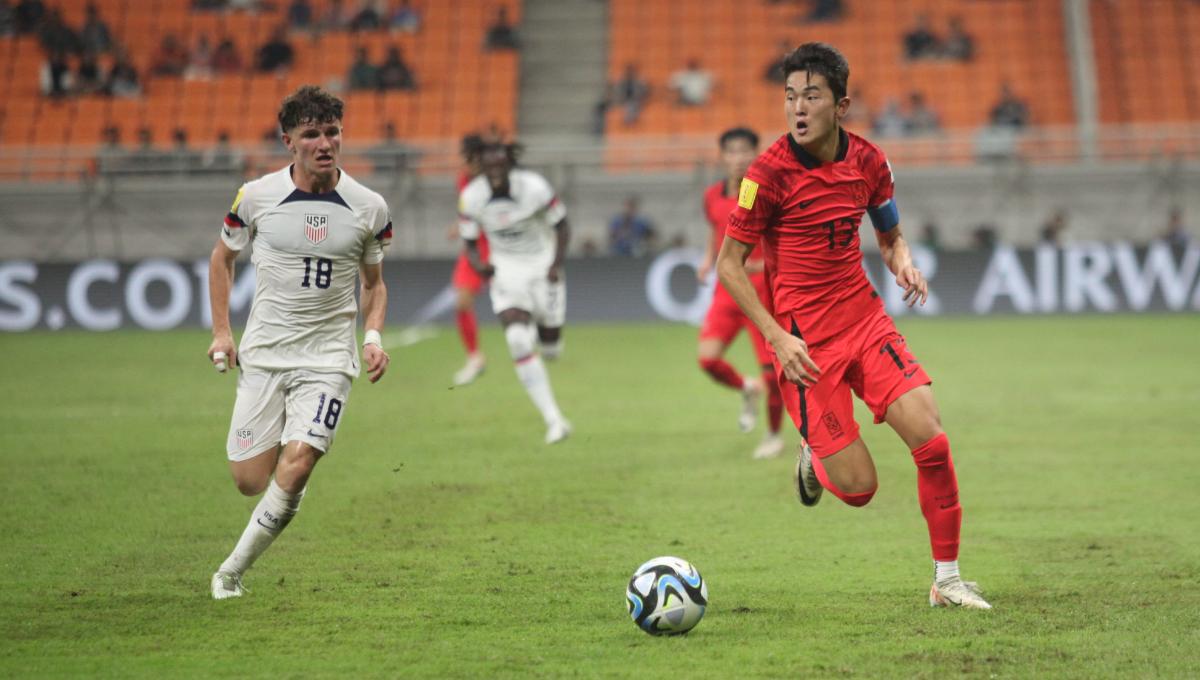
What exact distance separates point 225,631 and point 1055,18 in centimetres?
2946

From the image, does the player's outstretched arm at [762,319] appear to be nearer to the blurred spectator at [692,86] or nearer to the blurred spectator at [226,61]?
the blurred spectator at [692,86]

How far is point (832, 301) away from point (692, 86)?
2421 centimetres

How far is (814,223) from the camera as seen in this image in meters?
6.60

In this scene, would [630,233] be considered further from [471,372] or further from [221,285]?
[221,285]

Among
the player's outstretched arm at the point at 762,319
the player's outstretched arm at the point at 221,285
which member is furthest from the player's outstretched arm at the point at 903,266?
the player's outstretched arm at the point at 221,285

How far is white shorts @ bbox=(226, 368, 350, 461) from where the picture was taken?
6859 mm

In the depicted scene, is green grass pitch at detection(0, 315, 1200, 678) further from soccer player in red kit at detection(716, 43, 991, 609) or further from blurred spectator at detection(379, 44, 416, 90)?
blurred spectator at detection(379, 44, 416, 90)

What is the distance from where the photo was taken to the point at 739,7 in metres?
32.3

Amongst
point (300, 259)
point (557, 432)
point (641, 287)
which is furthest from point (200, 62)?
point (300, 259)

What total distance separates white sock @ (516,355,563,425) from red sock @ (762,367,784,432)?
1.92 metres

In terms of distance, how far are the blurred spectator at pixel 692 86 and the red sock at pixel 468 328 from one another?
14567 mm

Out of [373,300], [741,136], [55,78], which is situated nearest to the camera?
[373,300]

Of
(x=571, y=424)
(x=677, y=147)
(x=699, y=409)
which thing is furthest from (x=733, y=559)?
(x=677, y=147)

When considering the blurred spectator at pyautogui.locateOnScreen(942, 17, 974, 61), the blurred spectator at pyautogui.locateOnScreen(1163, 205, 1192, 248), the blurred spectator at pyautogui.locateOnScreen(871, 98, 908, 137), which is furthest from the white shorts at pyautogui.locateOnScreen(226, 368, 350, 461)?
the blurred spectator at pyautogui.locateOnScreen(942, 17, 974, 61)
